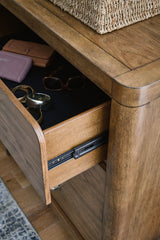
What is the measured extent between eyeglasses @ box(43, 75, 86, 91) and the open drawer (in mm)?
143

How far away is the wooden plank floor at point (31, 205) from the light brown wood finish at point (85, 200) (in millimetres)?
82

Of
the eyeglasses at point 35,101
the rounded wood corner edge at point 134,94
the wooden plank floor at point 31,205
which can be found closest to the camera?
the rounded wood corner edge at point 134,94

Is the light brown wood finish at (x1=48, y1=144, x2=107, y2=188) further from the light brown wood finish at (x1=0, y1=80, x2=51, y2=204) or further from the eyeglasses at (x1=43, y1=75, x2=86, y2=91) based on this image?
the eyeglasses at (x1=43, y1=75, x2=86, y2=91)

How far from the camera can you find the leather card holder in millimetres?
815

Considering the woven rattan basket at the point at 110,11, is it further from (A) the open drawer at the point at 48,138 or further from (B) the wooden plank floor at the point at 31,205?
(B) the wooden plank floor at the point at 31,205

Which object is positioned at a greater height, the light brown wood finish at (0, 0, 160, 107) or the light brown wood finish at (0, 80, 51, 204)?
the light brown wood finish at (0, 0, 160, 107)

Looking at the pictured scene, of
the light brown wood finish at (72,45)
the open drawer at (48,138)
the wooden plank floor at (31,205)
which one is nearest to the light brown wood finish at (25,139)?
the open drawer at (48,138)

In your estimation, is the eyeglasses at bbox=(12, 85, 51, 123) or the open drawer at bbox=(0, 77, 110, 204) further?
the eyeglasses at bbox=(12, 85, 51, 123)

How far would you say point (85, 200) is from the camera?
35.1 inches

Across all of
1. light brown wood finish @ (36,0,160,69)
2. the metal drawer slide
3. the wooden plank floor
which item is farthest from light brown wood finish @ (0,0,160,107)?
the wooden plank floor

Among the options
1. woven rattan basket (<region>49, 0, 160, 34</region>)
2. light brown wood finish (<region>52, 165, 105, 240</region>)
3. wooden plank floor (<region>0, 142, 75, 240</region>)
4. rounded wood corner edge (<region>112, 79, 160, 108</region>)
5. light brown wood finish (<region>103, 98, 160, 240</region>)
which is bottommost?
wooden plank floor (<region>0, 142, 75, 240</region>)

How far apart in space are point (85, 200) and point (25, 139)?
349 millimetres

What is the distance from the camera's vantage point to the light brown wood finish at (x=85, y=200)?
0.79m

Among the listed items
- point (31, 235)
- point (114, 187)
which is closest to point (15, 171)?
point (31, 235)
